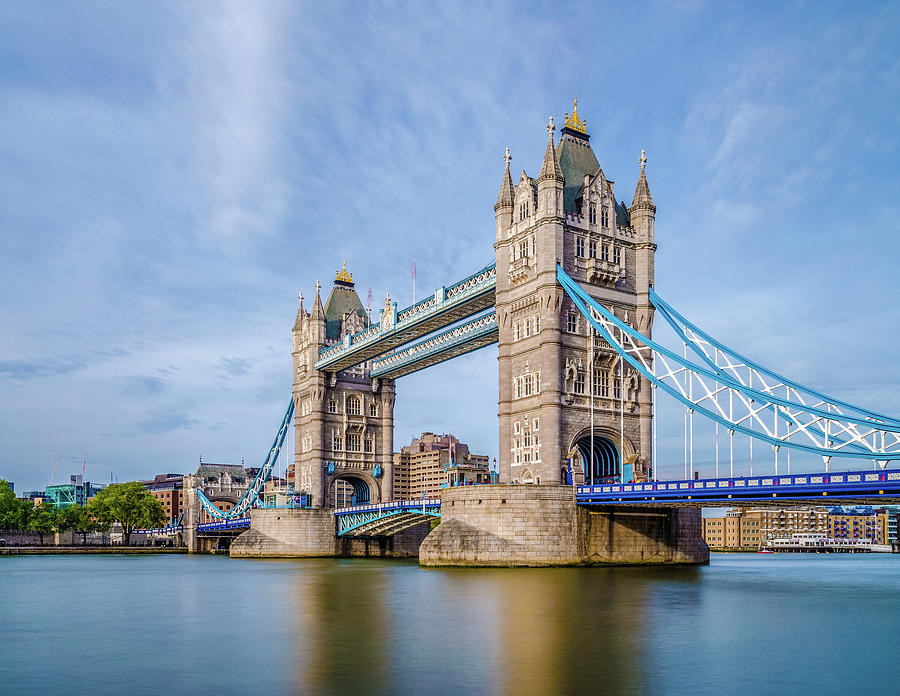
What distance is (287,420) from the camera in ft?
311

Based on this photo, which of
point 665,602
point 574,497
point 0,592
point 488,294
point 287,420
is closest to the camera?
point 665,602

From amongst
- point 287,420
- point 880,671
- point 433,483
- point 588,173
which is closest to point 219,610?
point 880,671

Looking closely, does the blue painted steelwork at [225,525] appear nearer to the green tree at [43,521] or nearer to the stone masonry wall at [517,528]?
the green tree at [43,521]

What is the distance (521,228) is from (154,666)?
133ft

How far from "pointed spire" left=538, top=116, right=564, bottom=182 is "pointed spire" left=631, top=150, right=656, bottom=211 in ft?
20.9

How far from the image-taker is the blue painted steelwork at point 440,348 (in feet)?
210

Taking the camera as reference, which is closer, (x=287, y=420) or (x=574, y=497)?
(x=574, y=497)

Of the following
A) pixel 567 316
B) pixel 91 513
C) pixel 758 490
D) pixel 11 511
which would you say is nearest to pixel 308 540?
pixel 567 316

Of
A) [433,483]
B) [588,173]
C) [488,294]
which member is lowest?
[433,483]

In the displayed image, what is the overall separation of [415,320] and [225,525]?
39.1 m

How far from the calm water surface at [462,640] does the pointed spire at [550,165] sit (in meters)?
24.3

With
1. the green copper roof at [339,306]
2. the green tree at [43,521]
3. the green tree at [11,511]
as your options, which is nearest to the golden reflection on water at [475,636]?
the green copper roof at [339,306]

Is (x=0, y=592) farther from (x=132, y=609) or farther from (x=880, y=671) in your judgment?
(x=880, y=671)

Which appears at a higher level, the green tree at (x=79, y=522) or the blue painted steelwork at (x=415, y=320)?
the blue painted steelwork at (x=415, y=320)
